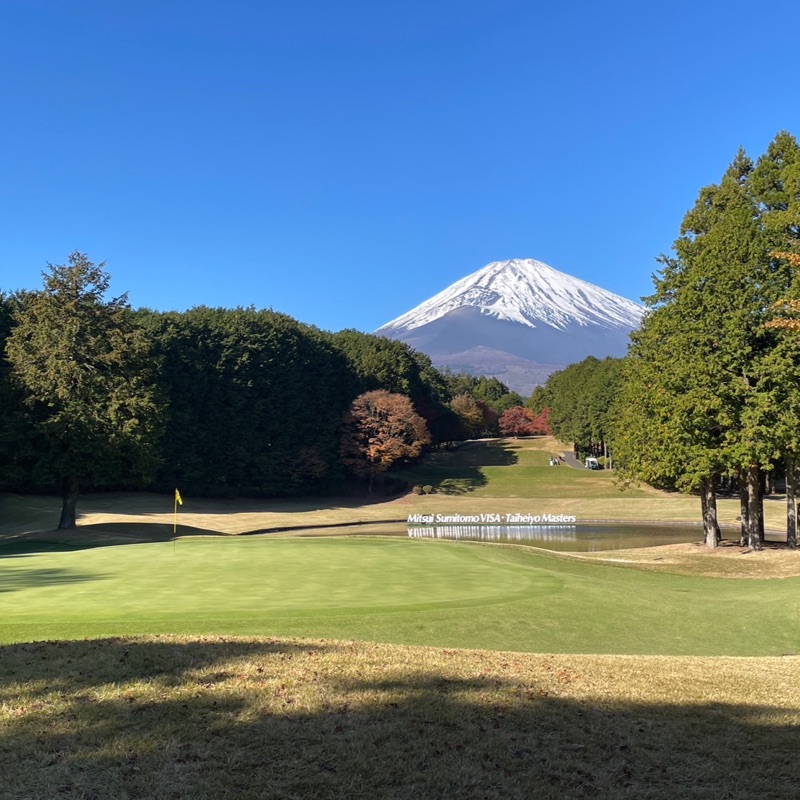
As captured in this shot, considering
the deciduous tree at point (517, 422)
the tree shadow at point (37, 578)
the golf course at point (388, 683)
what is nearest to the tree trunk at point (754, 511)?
the golf course at point (388, 683)

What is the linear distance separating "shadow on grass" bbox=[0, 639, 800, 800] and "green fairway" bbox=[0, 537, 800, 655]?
12.7 feet

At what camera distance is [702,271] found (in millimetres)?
29203

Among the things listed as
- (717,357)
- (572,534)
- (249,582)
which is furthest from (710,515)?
(249,582)

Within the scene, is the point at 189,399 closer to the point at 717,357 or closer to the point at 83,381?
the point at 83,381

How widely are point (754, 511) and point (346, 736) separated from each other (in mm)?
28436

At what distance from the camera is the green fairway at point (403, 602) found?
1198 cm

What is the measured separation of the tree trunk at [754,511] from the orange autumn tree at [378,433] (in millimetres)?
40916

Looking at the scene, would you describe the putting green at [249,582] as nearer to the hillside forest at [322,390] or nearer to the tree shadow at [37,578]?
the tree shadow at [37,578]

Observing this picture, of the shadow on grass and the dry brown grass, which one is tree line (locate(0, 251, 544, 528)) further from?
the shadow on grass

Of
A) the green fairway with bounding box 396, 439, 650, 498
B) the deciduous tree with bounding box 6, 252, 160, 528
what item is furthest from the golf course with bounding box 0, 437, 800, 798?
the green fairway with bounding box 396, 439, 650, 498

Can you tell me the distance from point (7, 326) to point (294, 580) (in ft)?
138

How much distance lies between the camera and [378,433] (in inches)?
2761

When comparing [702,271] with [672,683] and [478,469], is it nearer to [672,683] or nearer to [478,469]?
[672,683]

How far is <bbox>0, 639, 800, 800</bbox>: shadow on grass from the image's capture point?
16.8 feet
